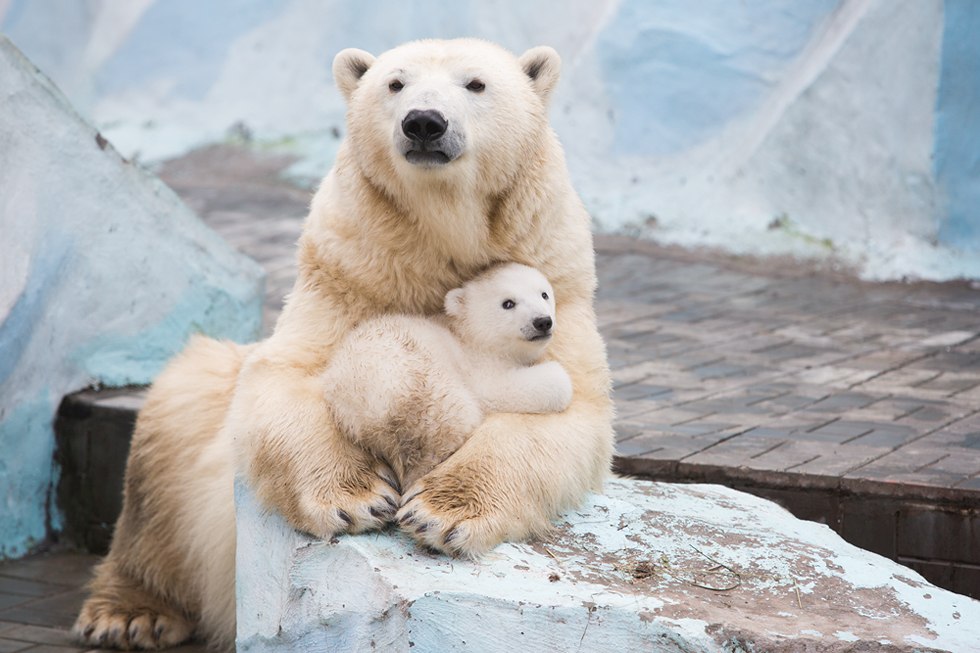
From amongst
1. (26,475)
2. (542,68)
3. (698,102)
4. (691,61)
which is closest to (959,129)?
(698,102)

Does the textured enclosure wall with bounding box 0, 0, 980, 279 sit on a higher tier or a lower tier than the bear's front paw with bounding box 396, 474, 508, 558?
higher

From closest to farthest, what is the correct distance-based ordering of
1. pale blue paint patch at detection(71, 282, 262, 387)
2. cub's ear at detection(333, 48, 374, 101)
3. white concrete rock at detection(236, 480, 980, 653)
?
white concrete rock at detection(236, 480, 980, 653) < cub's ear at detection(333, 48, 374, 101) < pale blue paint patch at detection(71, 282, 262, 387)

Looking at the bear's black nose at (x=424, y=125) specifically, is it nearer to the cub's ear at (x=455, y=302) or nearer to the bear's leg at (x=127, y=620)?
the cub's ear at (x=455, y=302)

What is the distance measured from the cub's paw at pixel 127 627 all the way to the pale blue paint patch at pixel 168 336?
125 cm

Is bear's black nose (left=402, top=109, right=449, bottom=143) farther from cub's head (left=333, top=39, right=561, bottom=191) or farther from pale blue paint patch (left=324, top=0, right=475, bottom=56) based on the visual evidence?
pale blue paint patch (left=324, top=0, right=475, bottom=56)

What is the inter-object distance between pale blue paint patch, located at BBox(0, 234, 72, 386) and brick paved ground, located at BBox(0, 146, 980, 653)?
2.38 ft

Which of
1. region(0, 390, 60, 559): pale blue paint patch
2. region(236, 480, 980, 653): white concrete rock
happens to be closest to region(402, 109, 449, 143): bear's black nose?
region(236, 480, 980, 653): white concrete rock

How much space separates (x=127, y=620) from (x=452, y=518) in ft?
4.54

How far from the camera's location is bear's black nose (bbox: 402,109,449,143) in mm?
2562

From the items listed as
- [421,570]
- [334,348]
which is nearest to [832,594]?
[421,570]

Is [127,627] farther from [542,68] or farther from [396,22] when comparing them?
[396,22]

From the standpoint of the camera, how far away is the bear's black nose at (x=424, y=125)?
2.56 m

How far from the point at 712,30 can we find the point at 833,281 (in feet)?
6.55

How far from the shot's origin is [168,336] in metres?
4.85
